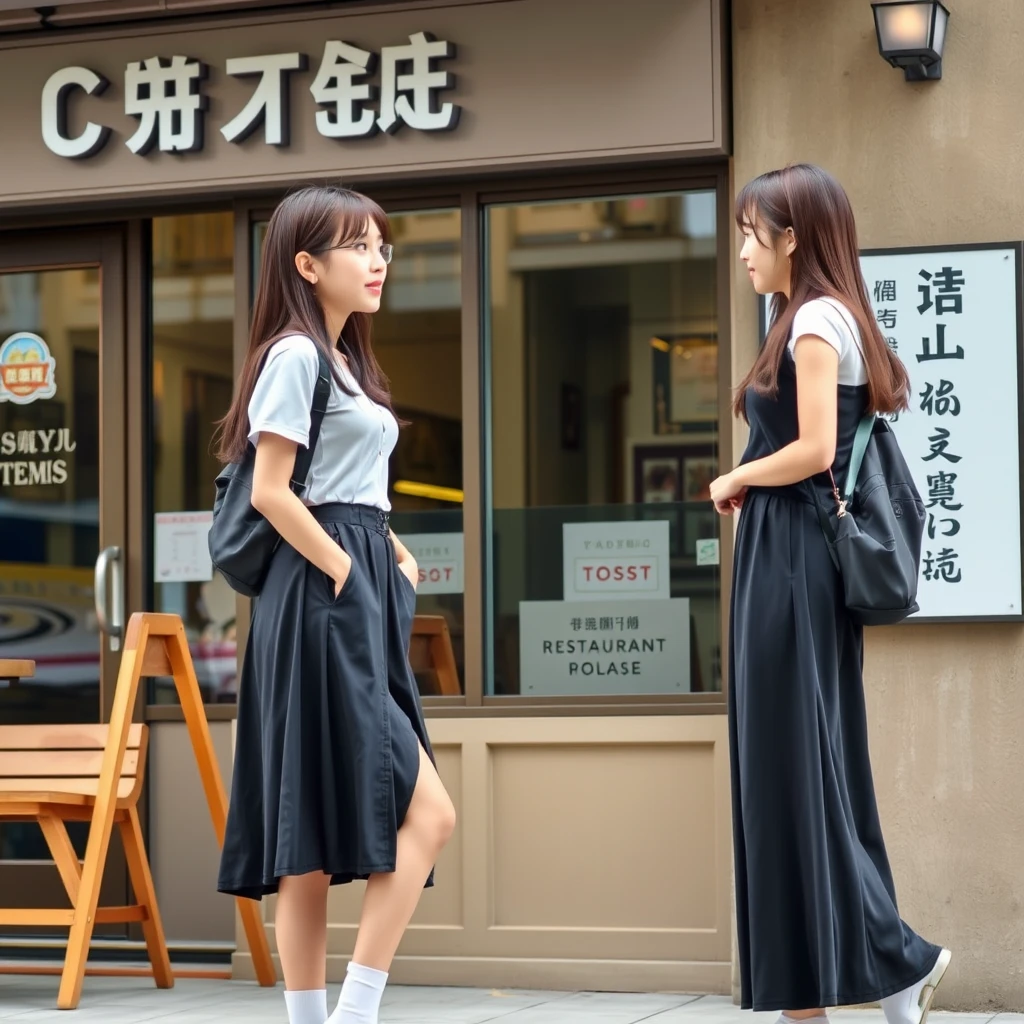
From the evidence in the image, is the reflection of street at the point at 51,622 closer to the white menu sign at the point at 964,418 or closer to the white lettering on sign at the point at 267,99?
the white lettering on sign at the point at 267,99

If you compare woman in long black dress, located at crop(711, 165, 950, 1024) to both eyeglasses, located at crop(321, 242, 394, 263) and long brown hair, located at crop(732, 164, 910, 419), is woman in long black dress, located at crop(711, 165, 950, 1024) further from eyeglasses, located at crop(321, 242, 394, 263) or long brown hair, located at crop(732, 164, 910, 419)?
eyeglasses, located at crop(321, 242, 394, 263)

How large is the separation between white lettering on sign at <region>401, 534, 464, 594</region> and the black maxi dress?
2147mm

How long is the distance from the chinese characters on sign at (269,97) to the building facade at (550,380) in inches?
0.4

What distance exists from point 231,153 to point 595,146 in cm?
125

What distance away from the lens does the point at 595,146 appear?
558 centimetres

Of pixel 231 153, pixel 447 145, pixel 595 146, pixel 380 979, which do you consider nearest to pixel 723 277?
pixel 595 146

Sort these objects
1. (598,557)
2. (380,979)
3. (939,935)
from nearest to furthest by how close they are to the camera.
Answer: (380,979)
(939,935)
(598,557)

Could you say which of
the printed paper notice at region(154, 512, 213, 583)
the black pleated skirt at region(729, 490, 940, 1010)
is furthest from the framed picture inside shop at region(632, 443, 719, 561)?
the black pleated skirt at region(729, 490, 940, 1010)

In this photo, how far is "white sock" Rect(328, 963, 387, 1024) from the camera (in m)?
3.57

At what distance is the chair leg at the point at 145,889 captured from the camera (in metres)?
5.64

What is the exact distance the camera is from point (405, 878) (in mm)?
3713

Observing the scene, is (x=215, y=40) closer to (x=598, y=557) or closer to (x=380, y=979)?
(x=598, y=557)

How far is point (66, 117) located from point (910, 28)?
285 cm

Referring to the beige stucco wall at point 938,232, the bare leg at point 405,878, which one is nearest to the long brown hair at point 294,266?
the bare leg at point 405,878
